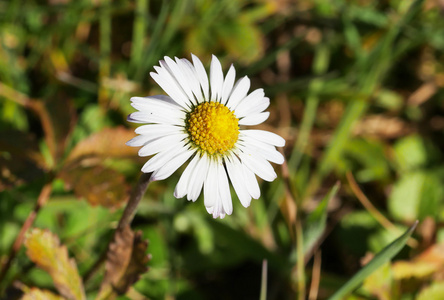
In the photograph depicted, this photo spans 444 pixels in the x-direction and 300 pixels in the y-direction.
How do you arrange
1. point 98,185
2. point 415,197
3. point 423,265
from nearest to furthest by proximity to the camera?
point 98,185
point 423,265
point 415,197

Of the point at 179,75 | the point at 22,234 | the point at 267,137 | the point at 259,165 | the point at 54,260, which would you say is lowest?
the point at 54,260

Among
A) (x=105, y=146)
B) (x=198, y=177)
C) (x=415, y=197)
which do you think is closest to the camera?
(x=198, y=177)

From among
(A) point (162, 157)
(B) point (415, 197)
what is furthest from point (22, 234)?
(B) point (415, 197)

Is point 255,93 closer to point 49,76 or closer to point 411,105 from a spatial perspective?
point 49,76

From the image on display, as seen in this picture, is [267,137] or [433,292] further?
[433,292]

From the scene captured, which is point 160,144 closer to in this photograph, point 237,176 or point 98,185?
point 237,176

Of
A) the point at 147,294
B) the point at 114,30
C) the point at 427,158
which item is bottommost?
the point at 147,294

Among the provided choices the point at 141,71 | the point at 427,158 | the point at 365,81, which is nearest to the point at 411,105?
the point at 427,158
